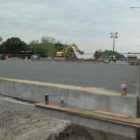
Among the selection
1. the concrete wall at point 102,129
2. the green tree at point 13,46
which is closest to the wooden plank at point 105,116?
the concrete wall at point 102,129

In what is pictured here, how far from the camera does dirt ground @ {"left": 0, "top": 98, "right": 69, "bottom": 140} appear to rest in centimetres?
938

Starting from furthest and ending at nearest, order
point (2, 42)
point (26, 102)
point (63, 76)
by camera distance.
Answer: point (2, 42)
point (63, 76)
point (26, 102)

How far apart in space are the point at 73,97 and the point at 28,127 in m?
3.40

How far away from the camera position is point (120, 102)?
1183 centimetres

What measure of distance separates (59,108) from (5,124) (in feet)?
8.24

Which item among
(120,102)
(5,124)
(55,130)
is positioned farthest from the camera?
(120,102)

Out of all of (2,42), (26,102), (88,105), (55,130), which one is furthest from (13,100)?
(2,42)

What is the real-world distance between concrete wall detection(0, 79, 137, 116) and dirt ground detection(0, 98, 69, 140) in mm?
2047

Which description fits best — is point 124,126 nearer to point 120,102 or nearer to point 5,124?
point 120,102

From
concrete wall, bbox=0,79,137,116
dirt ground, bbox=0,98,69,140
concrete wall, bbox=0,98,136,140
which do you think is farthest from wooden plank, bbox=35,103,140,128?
dirt ground, bbox=0,98,69,140

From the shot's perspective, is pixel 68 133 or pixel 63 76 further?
pixel 63 76

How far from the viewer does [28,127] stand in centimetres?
1012

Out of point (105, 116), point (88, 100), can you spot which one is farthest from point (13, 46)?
point (105, 116)

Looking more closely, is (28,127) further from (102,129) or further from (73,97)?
(73,97)
